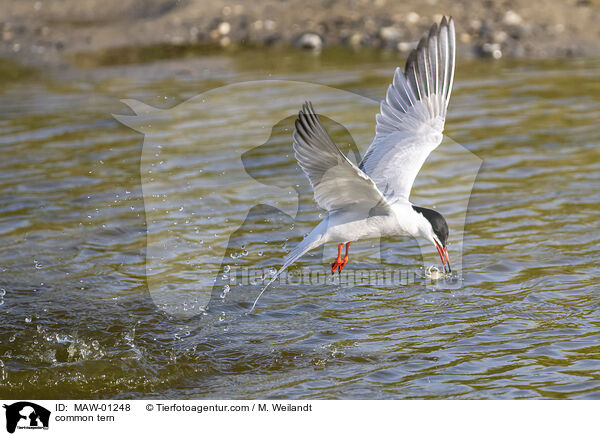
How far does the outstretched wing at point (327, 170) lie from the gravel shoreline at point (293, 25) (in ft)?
25.3

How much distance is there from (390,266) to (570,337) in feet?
6.16

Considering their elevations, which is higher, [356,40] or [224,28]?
[224,28]

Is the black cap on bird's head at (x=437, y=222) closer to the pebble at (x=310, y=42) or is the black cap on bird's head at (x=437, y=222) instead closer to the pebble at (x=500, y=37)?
the pebble at (x=500, y=37)

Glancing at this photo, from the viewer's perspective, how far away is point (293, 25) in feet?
46.3

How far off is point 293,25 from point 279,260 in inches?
286

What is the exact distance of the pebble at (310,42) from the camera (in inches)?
537

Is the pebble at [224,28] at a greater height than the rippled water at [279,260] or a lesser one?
greater

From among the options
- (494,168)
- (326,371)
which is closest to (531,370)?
(326,371)

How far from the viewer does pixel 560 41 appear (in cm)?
1307
